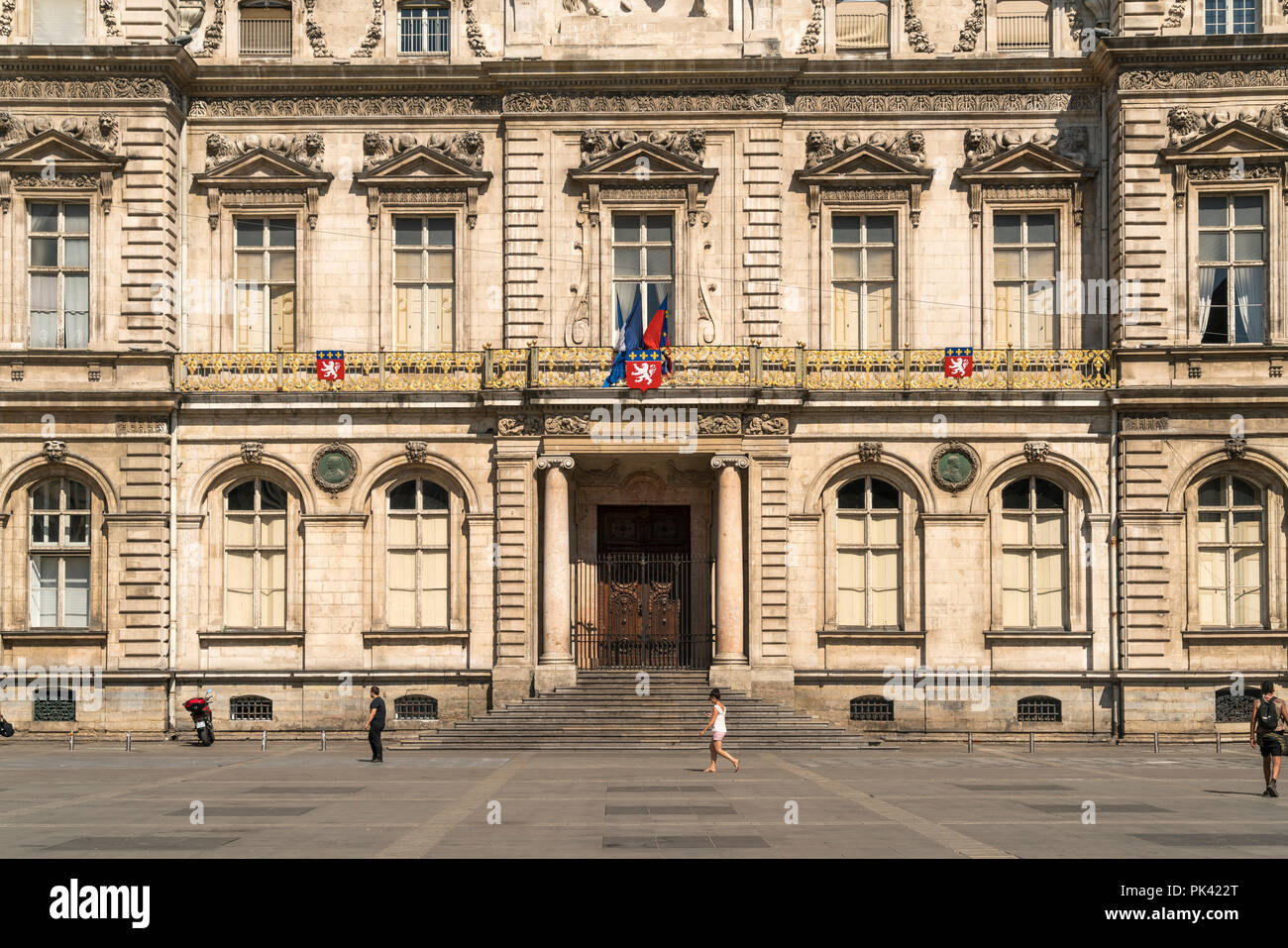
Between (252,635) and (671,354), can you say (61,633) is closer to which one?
(252,635)

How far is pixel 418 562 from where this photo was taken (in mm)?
37188

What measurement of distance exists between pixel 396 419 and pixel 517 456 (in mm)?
3242

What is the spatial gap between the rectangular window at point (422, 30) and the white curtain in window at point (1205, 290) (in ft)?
65.7

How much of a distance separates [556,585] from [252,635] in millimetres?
7934

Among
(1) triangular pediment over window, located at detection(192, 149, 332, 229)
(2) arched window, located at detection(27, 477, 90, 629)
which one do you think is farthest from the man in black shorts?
(2) arched window, located at detection(27, 477, 90, 629)

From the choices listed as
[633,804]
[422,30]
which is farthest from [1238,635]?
[422,30]

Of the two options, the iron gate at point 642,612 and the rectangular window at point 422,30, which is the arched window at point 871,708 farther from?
the rectangular window at point 422,30

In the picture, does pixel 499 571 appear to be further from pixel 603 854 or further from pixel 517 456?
pixel 603 854

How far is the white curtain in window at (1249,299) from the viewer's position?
36219 mm

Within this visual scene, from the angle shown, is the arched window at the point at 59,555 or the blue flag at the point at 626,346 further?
the arched window at the point at 59,555

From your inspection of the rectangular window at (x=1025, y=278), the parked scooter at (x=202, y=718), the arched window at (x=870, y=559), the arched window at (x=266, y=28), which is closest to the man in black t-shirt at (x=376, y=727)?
the parked scooter at (x=202, y=718)

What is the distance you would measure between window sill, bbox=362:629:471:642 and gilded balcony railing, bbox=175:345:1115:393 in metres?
6.05

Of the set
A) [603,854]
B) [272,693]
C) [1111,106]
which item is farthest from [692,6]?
[603,854]

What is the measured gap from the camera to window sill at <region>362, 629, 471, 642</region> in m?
36.7
